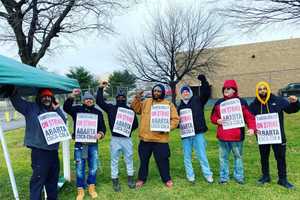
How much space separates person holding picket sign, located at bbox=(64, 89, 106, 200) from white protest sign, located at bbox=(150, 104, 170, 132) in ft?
3.19

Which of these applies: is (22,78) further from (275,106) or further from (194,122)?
(275,106)

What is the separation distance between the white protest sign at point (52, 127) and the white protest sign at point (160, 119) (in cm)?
163

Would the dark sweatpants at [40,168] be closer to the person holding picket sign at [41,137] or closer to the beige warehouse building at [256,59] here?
the person holding picket sign at [41,137]

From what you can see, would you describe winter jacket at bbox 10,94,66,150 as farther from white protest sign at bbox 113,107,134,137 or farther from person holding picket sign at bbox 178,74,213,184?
person holding picket sign at bbox 178,74,213,184

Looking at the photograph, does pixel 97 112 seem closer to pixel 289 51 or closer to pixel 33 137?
pixel 33 137

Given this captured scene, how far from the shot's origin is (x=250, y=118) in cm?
585

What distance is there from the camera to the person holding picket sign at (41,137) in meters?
4.57

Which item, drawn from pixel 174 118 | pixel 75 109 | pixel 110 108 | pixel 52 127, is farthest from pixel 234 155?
pixel 52 127

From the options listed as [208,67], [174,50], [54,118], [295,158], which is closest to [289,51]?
[208,67]

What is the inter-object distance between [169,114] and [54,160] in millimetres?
2233

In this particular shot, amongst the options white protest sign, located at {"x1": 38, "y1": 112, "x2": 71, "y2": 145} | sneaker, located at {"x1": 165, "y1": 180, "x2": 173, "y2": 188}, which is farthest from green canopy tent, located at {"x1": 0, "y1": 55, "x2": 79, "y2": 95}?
sneaker, located at {"x1": 165, "y1": 180, "x2": 173, "y2": 188}

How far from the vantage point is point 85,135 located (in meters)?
5.61

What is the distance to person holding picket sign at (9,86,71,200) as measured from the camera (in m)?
4.57

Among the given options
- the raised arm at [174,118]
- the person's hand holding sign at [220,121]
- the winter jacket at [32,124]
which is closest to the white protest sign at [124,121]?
the raised arm at [174,118]
